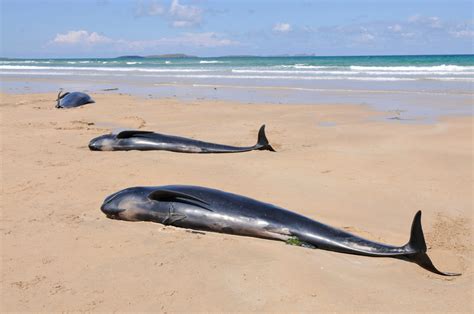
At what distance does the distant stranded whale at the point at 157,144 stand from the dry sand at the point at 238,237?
321mm

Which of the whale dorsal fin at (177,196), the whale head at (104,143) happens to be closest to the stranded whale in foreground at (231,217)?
the whale dorsal fin at (177,196)

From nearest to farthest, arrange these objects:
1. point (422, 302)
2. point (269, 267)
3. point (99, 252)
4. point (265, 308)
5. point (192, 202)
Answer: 1. point (265, 308)
2. point (422, 302)
3. point (269, 267)
4. point (99, 252)
5. point (192, 202)

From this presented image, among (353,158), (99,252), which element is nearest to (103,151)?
(353,158)

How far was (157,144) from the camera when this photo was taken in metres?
9.47

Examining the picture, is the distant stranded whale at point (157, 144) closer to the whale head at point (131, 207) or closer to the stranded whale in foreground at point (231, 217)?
the stranded whale in foreground at point (231, 217)

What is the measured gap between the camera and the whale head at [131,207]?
18.3 ft

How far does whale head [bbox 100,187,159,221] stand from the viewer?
5566mm

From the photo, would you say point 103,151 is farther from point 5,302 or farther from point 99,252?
point 5,302

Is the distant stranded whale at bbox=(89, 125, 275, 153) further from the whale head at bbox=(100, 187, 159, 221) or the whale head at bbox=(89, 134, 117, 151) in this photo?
the whale head at bbox=(100, 187, 159, 221)

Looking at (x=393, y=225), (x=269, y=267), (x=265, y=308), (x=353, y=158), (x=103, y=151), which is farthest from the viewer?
(x=103, y=151)

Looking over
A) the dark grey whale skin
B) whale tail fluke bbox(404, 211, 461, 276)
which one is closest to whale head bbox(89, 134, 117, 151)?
whale tail fluke bbox(404, 211, 461, 276)

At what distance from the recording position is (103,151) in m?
9.31

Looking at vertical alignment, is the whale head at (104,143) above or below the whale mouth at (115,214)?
above

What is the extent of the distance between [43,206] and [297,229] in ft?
9.30
